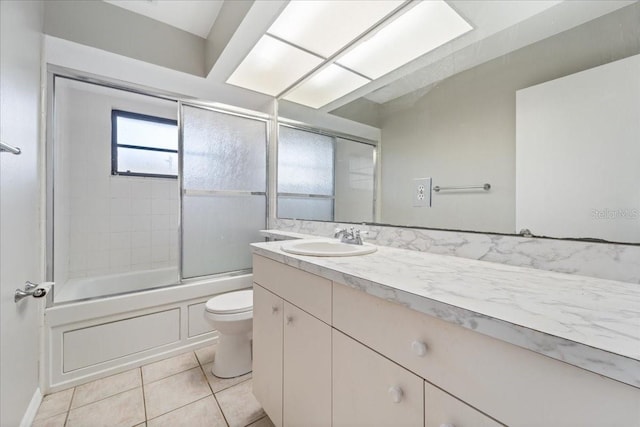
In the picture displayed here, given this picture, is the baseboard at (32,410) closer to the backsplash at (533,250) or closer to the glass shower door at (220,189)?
the glass shower door at (220,189)

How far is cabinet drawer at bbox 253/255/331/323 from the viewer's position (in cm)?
90

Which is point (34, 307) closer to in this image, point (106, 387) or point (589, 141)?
point (106, 387)

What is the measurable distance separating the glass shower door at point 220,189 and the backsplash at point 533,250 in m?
1.49

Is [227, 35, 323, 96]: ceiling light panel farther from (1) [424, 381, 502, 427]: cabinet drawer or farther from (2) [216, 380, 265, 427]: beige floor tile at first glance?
(2) [216, 380, 265, 427]: beige floor tile

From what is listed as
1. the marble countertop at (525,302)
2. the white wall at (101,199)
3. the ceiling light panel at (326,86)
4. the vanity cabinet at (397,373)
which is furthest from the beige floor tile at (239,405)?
the ceiling light panel at (326,86)

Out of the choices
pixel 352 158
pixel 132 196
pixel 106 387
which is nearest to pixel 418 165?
pixel 352 158

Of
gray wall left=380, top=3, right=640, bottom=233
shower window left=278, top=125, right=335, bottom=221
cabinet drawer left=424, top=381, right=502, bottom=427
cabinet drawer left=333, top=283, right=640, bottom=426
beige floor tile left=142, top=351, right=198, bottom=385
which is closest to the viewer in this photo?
cabinet drawer left=333, top=283, right=640, bottom=426

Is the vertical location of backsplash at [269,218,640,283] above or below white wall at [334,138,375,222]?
below

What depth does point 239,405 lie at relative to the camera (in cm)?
148

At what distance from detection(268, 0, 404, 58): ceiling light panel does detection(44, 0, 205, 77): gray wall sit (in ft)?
2.79

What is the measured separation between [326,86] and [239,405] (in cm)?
228

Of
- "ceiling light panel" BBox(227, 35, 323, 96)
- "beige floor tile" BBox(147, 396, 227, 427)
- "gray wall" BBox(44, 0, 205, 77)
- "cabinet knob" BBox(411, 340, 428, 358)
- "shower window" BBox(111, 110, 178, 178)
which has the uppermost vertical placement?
"gray wall" BBox(44, 0, 205, 77)

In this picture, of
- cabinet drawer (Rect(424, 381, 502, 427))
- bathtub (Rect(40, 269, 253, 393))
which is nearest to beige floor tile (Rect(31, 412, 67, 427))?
bathtub (Rect(40, 269, 253, 393))

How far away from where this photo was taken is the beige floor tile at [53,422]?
4.39 ft
